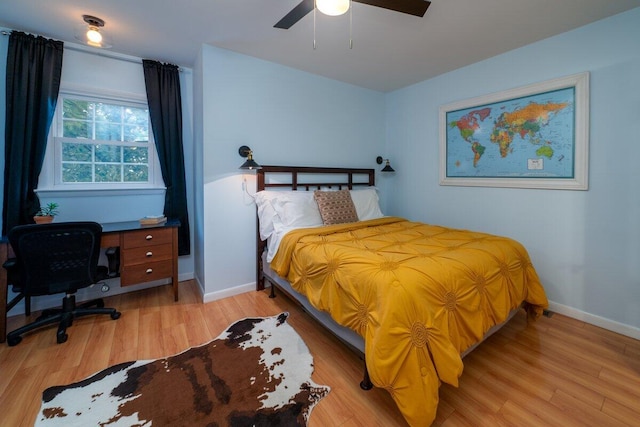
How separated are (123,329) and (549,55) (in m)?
4.44

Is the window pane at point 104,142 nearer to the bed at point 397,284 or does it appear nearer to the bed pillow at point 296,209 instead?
the bed at point 397,284

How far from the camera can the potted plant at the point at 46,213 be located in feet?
7.55

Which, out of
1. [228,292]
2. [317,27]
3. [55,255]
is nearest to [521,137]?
[317,27]

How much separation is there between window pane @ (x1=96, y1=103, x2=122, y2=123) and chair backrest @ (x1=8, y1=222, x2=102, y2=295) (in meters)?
1.39

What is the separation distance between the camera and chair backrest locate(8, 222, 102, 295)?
1934 millimetres

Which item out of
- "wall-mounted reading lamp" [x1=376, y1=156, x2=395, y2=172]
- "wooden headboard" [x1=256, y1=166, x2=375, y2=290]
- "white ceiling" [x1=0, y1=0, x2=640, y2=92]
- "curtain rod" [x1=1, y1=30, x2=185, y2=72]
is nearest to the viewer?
"white ceiling" [x1=0, y1=0, x2=640, y2=92]

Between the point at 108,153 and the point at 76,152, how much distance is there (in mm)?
254

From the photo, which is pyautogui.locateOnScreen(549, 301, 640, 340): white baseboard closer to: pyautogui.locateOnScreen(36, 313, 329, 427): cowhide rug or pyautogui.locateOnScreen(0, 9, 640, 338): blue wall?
pyautogui.locateOnScreen(0, 9, 640, 338): blue wall

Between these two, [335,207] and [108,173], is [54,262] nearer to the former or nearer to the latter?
[108,173]

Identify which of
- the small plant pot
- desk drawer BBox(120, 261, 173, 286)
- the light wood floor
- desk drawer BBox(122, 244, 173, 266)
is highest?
the small plant pot

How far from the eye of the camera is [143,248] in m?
2.55

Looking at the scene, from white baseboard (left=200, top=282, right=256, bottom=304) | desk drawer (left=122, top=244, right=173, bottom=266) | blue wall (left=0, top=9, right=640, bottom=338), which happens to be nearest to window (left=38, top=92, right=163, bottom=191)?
blue wall (left=0, top=9, right=640, bottom=338)

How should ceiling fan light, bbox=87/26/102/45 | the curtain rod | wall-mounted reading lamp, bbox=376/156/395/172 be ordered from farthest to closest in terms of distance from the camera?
1. wall-mounted reading lamp, bbox=376/156/395/172
2. the curtain rod
3. ceiling fan light, bbox=87/26/102/45

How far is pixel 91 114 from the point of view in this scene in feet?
9.16
